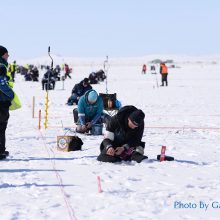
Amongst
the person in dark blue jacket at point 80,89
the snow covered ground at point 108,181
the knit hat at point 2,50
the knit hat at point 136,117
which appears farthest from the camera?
the person in dark blue jacket at point 80,89

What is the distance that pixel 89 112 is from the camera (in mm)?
10719

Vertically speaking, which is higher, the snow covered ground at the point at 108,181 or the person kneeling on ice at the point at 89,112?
the person kneeling on ice at the point at 89,112

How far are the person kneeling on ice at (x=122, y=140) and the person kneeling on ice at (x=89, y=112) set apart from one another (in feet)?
10.2

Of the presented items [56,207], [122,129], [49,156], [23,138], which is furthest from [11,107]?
[56,207]

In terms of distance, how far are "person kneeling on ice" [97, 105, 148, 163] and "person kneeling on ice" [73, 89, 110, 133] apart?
3121 millimetres

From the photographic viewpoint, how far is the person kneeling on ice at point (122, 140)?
23.0ft

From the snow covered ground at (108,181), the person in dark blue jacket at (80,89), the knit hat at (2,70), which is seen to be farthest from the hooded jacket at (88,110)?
the person in dark blue jacket at (80,89)

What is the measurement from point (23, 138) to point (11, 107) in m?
2.38

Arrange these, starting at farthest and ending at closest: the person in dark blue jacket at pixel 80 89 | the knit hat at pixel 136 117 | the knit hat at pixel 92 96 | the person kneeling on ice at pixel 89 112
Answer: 1. the person in dark blue jacket at pixel 80 89
2. the person kneeling on ice at pixel 89 112
3. the knit hat at pixel 92 96
4. the knit hat at pixel 136 117

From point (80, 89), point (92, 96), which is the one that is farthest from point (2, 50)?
point (80, 89)

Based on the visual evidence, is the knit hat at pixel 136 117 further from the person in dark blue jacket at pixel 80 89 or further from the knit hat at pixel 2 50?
the person in dark blue jacket at pixel 80 89

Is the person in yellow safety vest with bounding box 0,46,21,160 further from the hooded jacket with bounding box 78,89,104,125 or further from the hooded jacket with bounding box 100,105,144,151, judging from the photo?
the hooded jacket with bounding box 78,89,104,125

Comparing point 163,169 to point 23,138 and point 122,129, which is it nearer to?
point 122,129

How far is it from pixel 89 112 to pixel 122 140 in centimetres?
353
